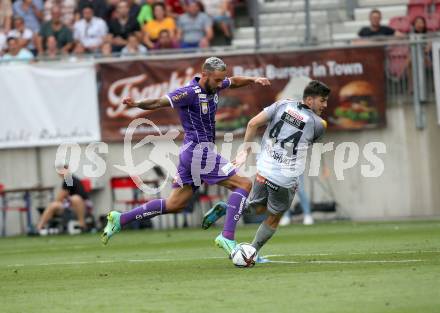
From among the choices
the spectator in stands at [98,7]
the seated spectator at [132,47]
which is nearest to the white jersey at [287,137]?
the seated spectator at [132,47]

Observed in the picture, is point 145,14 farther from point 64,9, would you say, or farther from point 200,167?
point 200,167

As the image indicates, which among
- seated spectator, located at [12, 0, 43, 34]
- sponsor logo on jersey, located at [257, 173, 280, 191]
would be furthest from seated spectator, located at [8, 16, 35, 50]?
sponsor logo on jersey, located at [257, 173, 280, 191]

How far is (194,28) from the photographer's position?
24016 mm

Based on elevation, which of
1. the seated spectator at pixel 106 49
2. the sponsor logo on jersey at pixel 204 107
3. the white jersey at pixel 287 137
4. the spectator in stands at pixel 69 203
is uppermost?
the seated spectator at pixel 106 49

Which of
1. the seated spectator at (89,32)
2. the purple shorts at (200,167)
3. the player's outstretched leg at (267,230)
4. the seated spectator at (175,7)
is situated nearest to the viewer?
the player's outstretched leg at (267,230)

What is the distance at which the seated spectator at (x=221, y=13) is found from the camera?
79.7 ft

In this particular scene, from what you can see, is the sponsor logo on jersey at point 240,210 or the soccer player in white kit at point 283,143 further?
the sponsor logo on jersey at point 240,210

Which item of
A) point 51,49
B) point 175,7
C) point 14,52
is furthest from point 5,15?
point 175,7

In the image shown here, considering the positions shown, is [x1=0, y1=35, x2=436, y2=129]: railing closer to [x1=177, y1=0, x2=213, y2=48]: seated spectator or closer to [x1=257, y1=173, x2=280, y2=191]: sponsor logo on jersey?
[x1=177, y1=0, x2=213, y2=48]: seated spectator

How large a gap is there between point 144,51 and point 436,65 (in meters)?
6.15

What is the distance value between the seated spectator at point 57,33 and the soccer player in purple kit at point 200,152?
37.7 feet

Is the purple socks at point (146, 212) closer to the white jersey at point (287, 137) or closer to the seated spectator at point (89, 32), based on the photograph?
the white jersey at point (287, 137)

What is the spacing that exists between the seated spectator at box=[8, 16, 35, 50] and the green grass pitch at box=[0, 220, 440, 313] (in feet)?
24.5

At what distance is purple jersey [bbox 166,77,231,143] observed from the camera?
13.0 metres
